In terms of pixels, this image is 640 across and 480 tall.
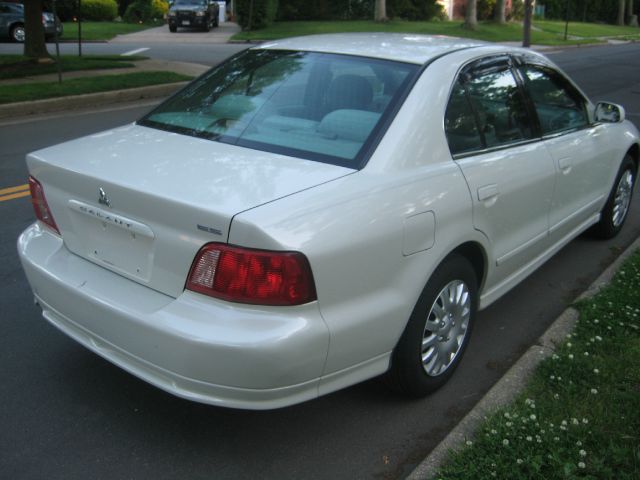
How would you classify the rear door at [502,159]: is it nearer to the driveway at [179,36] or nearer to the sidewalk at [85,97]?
the sidewalk at [85,97]

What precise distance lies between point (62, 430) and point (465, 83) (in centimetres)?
251

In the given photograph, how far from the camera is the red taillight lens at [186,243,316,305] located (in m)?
2.51

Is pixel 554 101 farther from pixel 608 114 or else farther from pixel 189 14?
pixel 189 14

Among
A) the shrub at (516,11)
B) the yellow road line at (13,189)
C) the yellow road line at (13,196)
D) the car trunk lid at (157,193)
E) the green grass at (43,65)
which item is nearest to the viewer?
the car trunk lid at (157,193)

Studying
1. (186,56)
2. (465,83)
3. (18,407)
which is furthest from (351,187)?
(186,56)

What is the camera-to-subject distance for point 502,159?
3641mm

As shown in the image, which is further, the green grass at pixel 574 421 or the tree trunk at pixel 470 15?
the tree trunk at pixel 470 15

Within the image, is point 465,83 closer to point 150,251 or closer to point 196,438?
point 150,251

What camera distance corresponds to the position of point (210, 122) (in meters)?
3.46

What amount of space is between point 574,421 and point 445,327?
2.32ft

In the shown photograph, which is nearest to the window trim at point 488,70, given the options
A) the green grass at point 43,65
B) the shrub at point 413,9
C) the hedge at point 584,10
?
the green grass at point 43,65

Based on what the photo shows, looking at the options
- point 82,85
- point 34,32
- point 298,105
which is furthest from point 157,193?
point 34,32

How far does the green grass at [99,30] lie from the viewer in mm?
28047

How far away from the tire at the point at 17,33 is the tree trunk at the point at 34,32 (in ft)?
39.1
